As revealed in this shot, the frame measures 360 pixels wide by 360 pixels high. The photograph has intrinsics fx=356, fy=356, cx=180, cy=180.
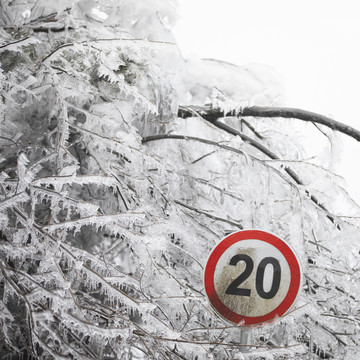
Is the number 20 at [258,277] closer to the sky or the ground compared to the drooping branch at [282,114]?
closer to the ground

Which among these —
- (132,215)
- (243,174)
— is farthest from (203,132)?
(132,215)

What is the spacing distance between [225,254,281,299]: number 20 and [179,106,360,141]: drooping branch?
5.30 ft

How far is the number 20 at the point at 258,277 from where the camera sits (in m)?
1.98

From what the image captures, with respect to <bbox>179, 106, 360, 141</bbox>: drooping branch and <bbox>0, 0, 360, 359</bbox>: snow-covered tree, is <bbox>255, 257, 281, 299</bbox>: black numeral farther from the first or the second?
<bbox>179, 106, 360, 141</bbox>: drooping branch

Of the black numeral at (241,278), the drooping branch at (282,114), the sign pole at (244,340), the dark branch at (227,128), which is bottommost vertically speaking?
the sign pole at (244,340)

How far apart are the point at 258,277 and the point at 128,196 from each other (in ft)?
4.18

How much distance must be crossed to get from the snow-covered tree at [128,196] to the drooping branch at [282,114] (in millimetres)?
13

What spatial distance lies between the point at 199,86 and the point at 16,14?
2.04 m

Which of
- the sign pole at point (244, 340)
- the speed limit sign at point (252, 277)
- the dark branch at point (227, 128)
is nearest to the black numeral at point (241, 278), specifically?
the speed limit sign at point (252, 277)

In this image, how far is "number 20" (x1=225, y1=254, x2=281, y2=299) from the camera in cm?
198

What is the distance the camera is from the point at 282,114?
3.26 m

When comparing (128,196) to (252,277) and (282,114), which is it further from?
(282,114)

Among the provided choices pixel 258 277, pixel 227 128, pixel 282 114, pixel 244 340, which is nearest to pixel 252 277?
pixel 258 277

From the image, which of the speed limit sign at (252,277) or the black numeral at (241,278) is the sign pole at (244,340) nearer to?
the speed limit sign at (252,277)
